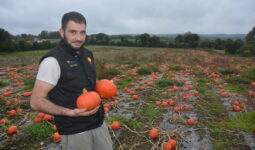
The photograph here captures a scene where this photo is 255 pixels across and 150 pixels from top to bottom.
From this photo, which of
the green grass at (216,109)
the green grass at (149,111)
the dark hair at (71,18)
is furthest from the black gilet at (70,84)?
the green grass at (216,109)

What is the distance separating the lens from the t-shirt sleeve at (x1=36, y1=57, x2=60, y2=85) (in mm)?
1876

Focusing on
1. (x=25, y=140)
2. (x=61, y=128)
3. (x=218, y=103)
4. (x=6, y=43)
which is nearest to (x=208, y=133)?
(x=218, y=103)

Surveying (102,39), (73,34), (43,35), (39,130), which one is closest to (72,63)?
(73,34)

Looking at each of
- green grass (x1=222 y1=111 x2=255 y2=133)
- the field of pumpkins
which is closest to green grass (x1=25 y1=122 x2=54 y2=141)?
the field of pumpkins

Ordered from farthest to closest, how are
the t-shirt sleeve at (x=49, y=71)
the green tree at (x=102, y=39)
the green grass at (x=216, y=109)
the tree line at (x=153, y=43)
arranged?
the green tree at (x=102, y=39) < the tree line at (x=153, y=43) < the green grass at (x=216, y=109) < the t-shirt sleeve at (x=49, y=71)

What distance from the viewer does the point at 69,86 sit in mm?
2135

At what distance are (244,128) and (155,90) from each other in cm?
354

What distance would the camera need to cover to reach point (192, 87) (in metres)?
7.12

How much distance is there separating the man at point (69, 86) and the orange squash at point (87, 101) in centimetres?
7

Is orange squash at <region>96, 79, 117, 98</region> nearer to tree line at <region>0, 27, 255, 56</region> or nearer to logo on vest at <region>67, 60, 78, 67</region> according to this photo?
logo on vest at <region>67, 60, 78, 67</region>

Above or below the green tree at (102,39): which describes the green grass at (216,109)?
below

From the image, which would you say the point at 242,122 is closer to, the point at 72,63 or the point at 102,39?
the point at 72,63

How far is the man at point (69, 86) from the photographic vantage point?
75.1 inches

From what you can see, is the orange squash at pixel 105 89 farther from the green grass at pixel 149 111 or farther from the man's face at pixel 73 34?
the green grass at pixel 149 111
